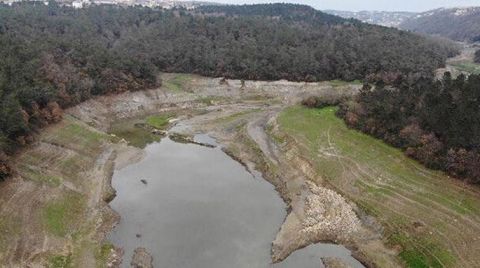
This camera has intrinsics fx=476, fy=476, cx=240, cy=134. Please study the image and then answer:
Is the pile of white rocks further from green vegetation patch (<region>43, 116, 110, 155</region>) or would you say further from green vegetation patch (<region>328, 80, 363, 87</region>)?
green vegetation patch (<region>328, 80, 363, 87</region>)

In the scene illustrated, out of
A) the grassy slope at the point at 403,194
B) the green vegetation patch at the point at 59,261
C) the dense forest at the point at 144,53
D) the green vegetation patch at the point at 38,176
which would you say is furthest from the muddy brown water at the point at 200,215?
the dense forest at the point at 144,53

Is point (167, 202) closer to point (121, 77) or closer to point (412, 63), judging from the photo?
point (121, 77)

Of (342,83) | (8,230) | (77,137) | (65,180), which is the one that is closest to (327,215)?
(65,180)

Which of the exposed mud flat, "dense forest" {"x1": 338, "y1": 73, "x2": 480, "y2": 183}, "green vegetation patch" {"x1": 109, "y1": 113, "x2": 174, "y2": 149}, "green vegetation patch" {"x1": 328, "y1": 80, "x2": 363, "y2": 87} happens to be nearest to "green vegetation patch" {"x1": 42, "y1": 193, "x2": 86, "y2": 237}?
the exposed mud flat

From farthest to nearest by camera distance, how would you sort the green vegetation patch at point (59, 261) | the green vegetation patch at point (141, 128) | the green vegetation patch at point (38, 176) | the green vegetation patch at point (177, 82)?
the green vegetation patch at point (177, 82) → the green vegetation patch at point (141, 128) → the green vegetation patch at point (38, 176) → the green vegetation patch at point (59, 261)

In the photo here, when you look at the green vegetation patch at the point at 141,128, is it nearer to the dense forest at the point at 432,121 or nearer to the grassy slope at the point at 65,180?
the grassy slope at the point at 65,180

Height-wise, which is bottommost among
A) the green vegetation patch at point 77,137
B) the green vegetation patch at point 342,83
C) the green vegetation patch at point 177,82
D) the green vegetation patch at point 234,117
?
the green vegetation patch at point 177,82
